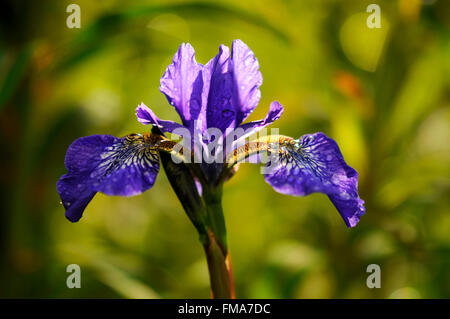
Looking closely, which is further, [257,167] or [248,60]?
[257,167]

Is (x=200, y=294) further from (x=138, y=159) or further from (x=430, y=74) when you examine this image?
(x=430, y=74)

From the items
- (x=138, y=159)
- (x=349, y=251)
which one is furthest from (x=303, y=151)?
(x=349, y=251)

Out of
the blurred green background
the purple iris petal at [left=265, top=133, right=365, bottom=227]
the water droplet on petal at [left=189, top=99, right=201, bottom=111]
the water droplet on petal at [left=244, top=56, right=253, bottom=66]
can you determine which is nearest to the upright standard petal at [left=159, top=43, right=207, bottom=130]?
the water droplet on petal at [left=189, top=99, right=201, bottom=111]

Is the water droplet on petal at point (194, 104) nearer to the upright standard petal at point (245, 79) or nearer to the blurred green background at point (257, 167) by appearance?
the upright standard petal at point (245, 79)

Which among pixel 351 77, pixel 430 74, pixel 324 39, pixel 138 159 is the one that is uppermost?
pixel 324 39

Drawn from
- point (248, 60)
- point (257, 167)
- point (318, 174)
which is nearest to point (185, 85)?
point (248, 60)

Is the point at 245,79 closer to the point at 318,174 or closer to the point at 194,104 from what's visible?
the point at 194,104

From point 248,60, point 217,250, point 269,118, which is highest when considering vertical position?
point 248,60
